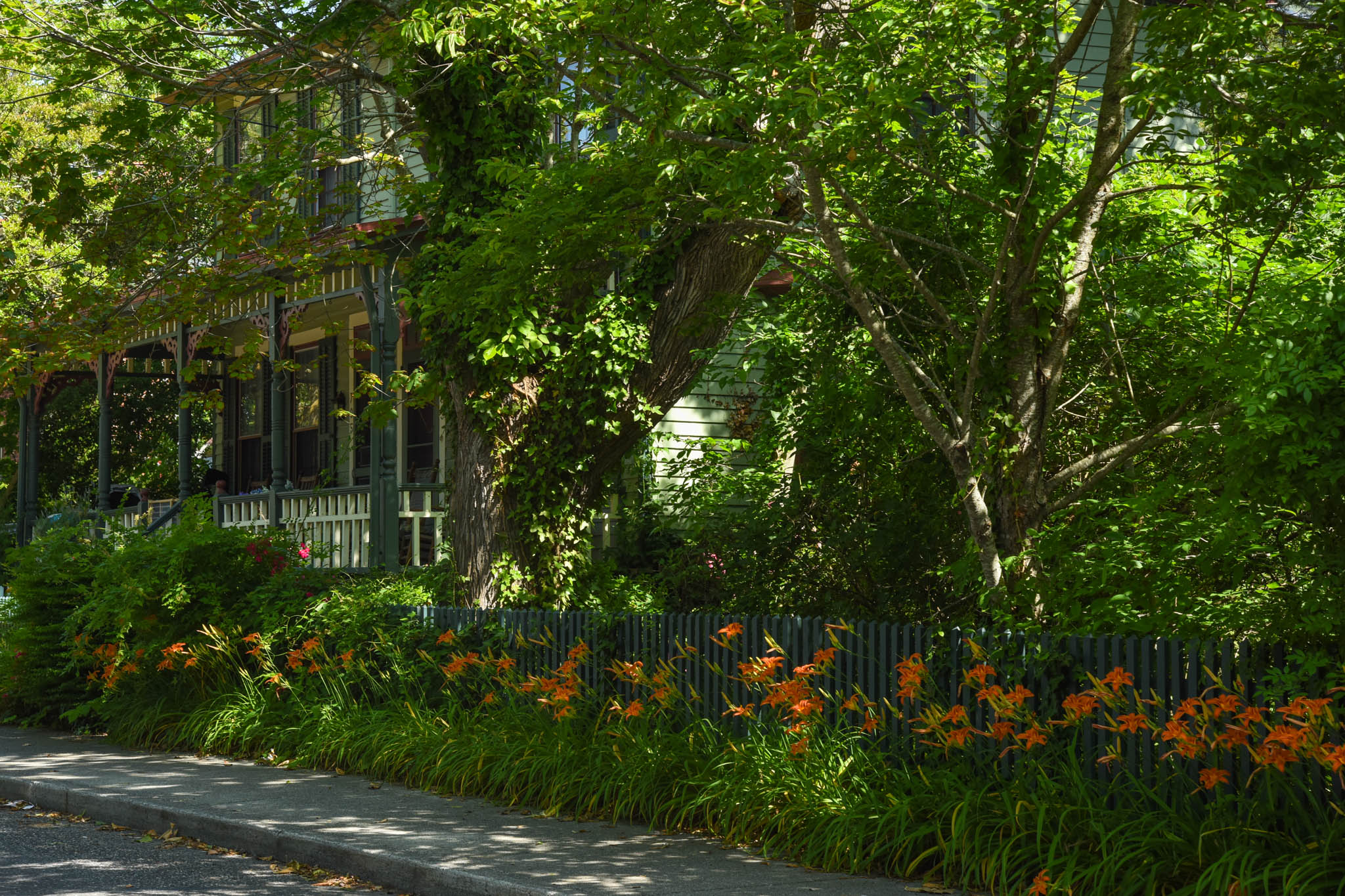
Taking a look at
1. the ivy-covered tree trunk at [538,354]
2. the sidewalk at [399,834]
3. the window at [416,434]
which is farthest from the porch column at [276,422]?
the sidewalk at [399,834]

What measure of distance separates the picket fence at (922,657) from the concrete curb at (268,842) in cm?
244

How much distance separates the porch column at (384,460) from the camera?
15453 millimetres

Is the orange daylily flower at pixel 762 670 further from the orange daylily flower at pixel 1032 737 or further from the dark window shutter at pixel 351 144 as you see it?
the dark window shutter at pixel 351 144

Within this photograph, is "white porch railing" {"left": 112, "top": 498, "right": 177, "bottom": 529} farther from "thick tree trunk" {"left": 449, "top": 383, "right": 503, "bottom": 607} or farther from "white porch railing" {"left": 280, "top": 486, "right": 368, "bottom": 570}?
"thick tree trunk" {"left": 449, "top": 383, "right": 503, "bottom": 607}

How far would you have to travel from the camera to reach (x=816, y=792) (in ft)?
24.7

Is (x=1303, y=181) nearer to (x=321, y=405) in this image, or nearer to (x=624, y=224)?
(x=624, y=224)

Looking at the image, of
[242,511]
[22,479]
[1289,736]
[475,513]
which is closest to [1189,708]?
[1289,736]

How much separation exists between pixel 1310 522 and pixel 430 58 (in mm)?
8709

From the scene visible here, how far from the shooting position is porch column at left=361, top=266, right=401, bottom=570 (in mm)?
15453

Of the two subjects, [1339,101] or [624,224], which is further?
[624,224]

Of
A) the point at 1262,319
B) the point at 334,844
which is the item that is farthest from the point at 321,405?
the point at 1262,319

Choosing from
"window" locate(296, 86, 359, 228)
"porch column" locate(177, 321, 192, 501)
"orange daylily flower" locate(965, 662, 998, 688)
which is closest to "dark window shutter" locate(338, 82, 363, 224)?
"window" locate(296, 86, 359, 228)

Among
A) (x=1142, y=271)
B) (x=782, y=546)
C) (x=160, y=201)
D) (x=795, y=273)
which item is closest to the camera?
(x=1142, y=271)

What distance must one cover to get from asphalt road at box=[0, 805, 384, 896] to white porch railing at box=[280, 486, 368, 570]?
7.10 metres
